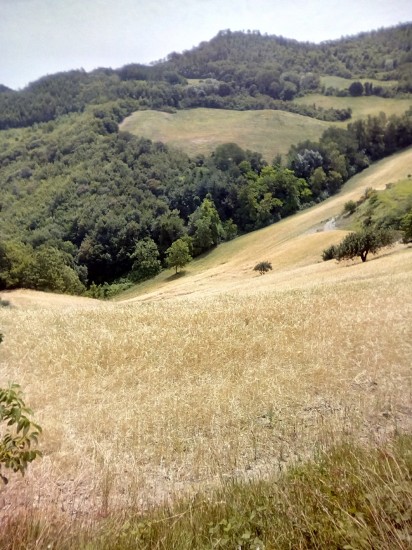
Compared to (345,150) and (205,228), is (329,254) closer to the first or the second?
(205,228)

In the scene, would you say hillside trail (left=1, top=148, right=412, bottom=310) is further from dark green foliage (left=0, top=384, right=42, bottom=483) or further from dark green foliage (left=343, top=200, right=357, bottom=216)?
dark green foliage (left=0, top=384, right=42, bottom=483)

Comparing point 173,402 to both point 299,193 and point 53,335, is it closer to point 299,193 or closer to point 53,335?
point 53,335

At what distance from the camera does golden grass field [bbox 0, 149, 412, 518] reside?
5.45m

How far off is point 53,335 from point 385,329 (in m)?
8.87

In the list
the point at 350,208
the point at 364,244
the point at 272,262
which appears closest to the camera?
the point at 364,244

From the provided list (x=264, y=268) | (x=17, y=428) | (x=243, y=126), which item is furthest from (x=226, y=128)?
(x=17, y=428)

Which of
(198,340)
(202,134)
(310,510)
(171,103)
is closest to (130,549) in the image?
(310,510)

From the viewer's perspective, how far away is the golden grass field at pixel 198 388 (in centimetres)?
545

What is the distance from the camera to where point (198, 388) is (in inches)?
318

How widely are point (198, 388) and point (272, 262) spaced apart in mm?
39588

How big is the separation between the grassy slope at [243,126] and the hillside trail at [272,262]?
95.1 feet

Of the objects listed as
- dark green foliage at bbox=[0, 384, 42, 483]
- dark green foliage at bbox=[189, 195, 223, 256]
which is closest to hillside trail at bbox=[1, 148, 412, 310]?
dark green foliage at bbox=[189, 195, 223, 256]

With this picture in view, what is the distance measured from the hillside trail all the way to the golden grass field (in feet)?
27.9

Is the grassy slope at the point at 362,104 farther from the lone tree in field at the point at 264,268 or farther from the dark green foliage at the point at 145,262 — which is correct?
the lone tree in field at the point at 264,268
